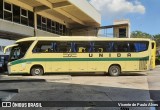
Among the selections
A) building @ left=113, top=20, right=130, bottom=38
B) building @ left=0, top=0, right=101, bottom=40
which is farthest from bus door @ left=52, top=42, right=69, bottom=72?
building @ left=113, top=20, right=130, bottom=38

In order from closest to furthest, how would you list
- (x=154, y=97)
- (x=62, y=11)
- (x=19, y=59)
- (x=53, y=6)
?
(x=154, y=97) < (x=19, y=59) < (x=53, y=6) < (x=62, y=11)

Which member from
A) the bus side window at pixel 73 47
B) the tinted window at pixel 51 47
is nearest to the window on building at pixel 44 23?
the tinted window at pixel 51 47

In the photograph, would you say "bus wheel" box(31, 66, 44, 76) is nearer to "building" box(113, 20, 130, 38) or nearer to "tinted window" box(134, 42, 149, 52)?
"tinted window" box(134, 42, 149, 52)

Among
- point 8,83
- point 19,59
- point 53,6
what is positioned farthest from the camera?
point 53,6

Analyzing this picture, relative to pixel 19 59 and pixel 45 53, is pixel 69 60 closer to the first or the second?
pixel 45 53

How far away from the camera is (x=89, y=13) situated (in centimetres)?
4009

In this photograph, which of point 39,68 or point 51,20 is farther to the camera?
point 51,20

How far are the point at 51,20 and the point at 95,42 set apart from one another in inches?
646

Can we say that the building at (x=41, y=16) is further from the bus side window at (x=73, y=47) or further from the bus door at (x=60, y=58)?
the bus side window at (x=73, y=47)

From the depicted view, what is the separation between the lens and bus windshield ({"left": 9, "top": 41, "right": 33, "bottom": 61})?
20828 mm

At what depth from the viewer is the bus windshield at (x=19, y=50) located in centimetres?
2083

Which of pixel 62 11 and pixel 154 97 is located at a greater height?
pixel 62 11

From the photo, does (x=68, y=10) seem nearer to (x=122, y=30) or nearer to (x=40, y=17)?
(x=40, y=17)

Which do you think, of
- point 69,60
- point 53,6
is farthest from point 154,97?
point 53,6
